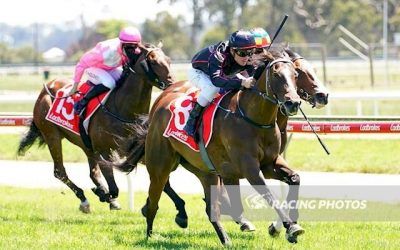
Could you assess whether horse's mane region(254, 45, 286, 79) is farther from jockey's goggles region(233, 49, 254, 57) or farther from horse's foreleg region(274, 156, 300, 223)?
horse's foreleg region(274, 156, 300, 223)

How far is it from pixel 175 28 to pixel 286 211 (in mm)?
69063

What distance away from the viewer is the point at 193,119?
7.37 m

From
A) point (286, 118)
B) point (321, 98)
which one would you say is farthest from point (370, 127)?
point (321, 98)

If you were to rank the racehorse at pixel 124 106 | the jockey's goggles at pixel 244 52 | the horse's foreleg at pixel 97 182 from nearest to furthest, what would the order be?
the jockey's goggles at pixel 244 52 < the racehorse at pixel 124 106 < the horse's foreleg at pixel 97 182

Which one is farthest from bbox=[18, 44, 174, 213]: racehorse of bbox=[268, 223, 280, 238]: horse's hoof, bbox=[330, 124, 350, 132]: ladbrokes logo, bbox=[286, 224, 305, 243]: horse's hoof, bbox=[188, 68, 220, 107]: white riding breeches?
bbox=[286, 224, 305, 243]: horse's hoof

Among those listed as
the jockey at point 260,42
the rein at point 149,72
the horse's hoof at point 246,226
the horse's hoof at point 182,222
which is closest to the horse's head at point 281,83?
the jockey at point 260,42

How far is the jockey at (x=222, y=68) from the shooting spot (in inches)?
276

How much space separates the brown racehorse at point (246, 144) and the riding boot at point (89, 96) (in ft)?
7.06

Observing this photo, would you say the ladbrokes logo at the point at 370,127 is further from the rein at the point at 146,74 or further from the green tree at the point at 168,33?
the green tree at the point at 168,33

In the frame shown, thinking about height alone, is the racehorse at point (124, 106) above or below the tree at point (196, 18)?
above

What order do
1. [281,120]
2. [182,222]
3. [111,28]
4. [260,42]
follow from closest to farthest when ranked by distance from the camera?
[260,42] < [281,120] < [182,222] < [111,28]

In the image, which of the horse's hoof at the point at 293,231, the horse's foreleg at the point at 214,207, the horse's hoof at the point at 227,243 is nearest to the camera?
the horse's hoof at the point at 293,231

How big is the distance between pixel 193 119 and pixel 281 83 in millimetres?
1137

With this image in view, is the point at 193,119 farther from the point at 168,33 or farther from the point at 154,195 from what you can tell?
the point at 168,33
